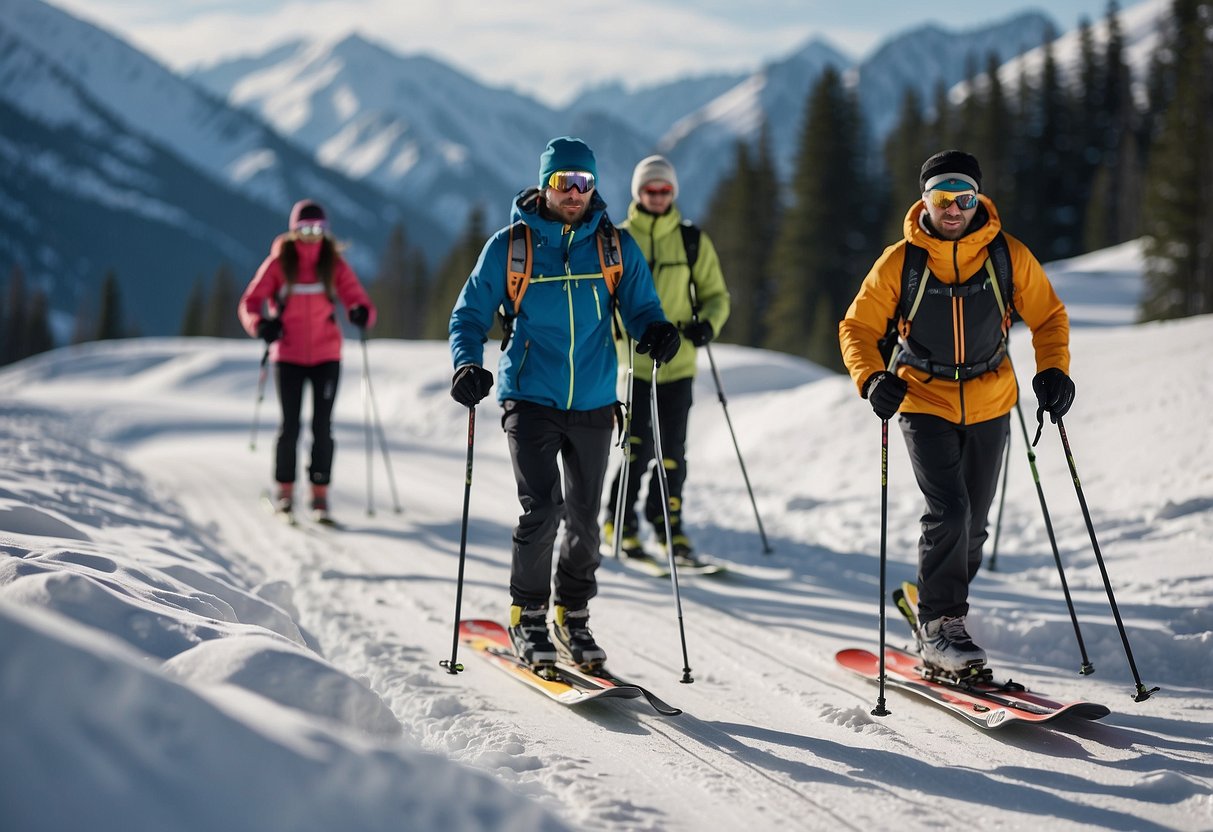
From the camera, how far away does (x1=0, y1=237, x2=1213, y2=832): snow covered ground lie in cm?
241

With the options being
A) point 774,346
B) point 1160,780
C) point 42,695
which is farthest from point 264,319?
point 774,346

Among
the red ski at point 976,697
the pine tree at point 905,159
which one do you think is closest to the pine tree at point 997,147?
the pine tree at point 905,159

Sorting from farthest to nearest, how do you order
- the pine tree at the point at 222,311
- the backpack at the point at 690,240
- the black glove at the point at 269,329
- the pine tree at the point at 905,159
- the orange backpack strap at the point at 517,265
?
the pine tree at the point at 222,311 < the pine tree at the point at 905,159 < the black glove at the point at 269,329 < the backpack at the point at 690,240 < the orange backpack strap at the point at 517,265

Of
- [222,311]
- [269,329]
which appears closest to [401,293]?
[222,311]

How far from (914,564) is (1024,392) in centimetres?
435

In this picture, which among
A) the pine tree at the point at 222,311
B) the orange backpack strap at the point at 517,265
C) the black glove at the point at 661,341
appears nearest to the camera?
the orange backpack strap at the point at 517,265

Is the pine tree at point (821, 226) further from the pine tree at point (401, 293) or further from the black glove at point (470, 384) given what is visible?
the black glove at point (470, 384)

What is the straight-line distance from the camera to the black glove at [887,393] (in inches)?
184

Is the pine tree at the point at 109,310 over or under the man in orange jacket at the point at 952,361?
over

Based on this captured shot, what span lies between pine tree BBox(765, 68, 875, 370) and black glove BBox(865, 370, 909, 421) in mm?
39745

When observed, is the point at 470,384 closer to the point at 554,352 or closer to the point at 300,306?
the point at 554,352

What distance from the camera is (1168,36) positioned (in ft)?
206

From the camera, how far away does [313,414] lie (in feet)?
30.5

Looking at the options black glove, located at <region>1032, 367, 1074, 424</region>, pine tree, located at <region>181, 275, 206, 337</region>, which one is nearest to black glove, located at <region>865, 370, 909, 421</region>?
black glove, located at <region>1032, 367, 1074, 424</region>
